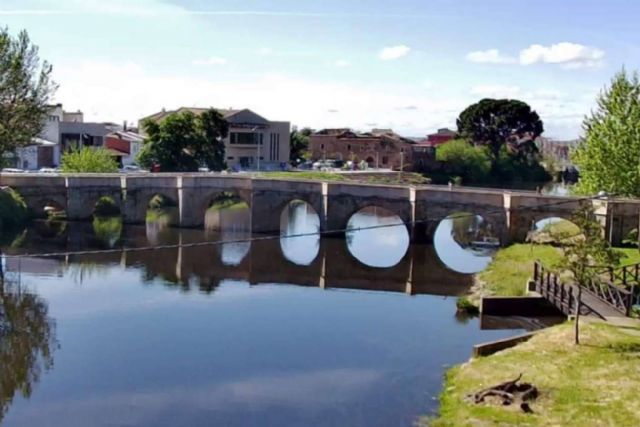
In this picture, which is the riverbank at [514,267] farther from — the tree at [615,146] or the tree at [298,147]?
the tree at [298,147]

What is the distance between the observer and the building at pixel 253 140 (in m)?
104

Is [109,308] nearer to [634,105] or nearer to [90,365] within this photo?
[90,365]

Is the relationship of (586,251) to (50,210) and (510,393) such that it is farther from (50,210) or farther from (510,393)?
(50,210)

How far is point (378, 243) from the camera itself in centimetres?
6372

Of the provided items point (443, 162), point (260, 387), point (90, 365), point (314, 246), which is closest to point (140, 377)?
point (90, 365)

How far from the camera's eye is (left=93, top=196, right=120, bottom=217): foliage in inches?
2772

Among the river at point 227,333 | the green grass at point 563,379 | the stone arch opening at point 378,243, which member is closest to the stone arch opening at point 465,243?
the river at point 227,333

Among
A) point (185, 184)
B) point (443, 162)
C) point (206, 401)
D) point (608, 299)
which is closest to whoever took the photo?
point (206, 401)

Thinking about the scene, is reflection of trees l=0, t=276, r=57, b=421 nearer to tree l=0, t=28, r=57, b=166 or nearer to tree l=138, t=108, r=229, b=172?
tree l=0, t=28, r=57, b=166

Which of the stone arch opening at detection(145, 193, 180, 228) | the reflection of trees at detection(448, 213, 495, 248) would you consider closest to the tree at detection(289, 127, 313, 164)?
the stone arch opening at detection(145, 193, 180, 228)

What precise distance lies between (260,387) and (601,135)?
3416cm

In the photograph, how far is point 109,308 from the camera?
1453 inches

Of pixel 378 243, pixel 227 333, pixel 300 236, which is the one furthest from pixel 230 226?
pixel 227 333

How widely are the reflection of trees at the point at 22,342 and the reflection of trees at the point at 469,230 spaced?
3404 cm
